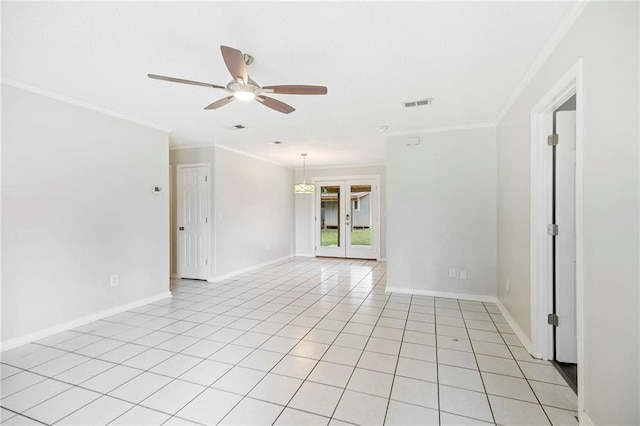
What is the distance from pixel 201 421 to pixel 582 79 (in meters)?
2.96

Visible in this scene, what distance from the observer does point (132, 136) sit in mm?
3793

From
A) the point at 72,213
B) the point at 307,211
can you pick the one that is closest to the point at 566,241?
the point at 72,213

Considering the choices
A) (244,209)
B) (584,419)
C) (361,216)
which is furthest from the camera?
(361,216)

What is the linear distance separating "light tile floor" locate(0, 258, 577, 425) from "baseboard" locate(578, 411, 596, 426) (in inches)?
3.0

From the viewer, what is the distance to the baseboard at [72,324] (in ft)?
8.77

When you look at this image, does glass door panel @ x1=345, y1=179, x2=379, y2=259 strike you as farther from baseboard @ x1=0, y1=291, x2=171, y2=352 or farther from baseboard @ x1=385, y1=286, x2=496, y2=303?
baseboard @ x1=0, y1=291, x2=171, y2=352

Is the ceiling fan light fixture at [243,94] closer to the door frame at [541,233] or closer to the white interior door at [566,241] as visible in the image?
the door frame at [541,233]

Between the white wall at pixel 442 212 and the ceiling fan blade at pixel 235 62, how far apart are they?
2.98m

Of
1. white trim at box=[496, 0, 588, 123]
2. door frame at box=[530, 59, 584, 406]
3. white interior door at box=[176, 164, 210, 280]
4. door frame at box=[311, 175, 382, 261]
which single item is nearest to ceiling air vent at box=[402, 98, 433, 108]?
white trim at box=[496, 0, 588, 123]

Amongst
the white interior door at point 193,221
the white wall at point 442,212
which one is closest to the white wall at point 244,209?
the white interior door at point 193,221

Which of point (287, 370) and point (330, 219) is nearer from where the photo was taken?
point (287, 370)

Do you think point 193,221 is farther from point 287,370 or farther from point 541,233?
point 541,233

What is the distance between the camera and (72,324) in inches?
123

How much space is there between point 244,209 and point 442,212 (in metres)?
3.77
